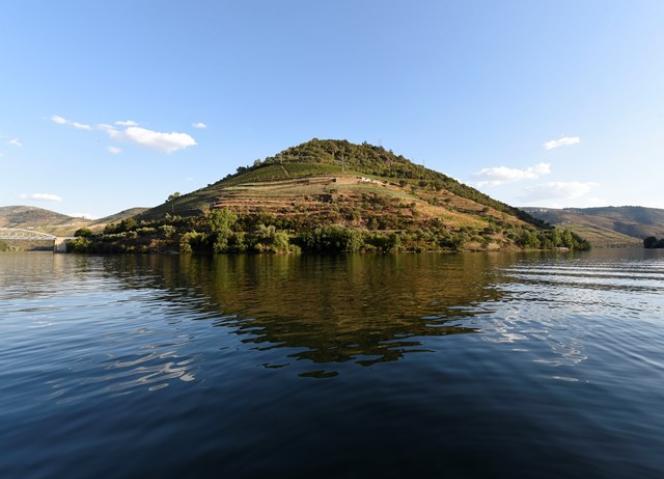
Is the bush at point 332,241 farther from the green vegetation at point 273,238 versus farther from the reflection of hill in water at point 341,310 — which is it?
the reflection of hill in water at point 341,310

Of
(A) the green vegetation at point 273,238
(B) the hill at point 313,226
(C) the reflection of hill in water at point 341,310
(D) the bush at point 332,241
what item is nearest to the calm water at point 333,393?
(C) the reflection of hill in water at point 341,310

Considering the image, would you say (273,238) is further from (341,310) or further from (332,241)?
(341,310)

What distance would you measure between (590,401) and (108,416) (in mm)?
15278

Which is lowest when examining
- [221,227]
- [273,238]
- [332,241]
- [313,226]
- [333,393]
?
[333,393]

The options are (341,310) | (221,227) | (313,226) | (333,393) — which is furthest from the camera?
(313,226)

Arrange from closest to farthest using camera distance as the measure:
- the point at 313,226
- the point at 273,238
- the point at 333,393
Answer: the point at 333,393 < the point at 273,238 < the point at 313,226

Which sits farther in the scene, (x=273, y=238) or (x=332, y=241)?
(x=332, y=241)

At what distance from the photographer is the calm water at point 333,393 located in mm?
8727

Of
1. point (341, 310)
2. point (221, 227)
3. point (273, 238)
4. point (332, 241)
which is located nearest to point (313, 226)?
point (332, 241)

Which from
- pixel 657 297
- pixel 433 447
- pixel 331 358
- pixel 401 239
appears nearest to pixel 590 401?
pixel 433 447

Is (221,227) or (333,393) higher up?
(221,227)

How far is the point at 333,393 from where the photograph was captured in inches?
499

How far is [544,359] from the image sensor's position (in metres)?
16.5

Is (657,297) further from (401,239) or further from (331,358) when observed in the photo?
(401,239)
